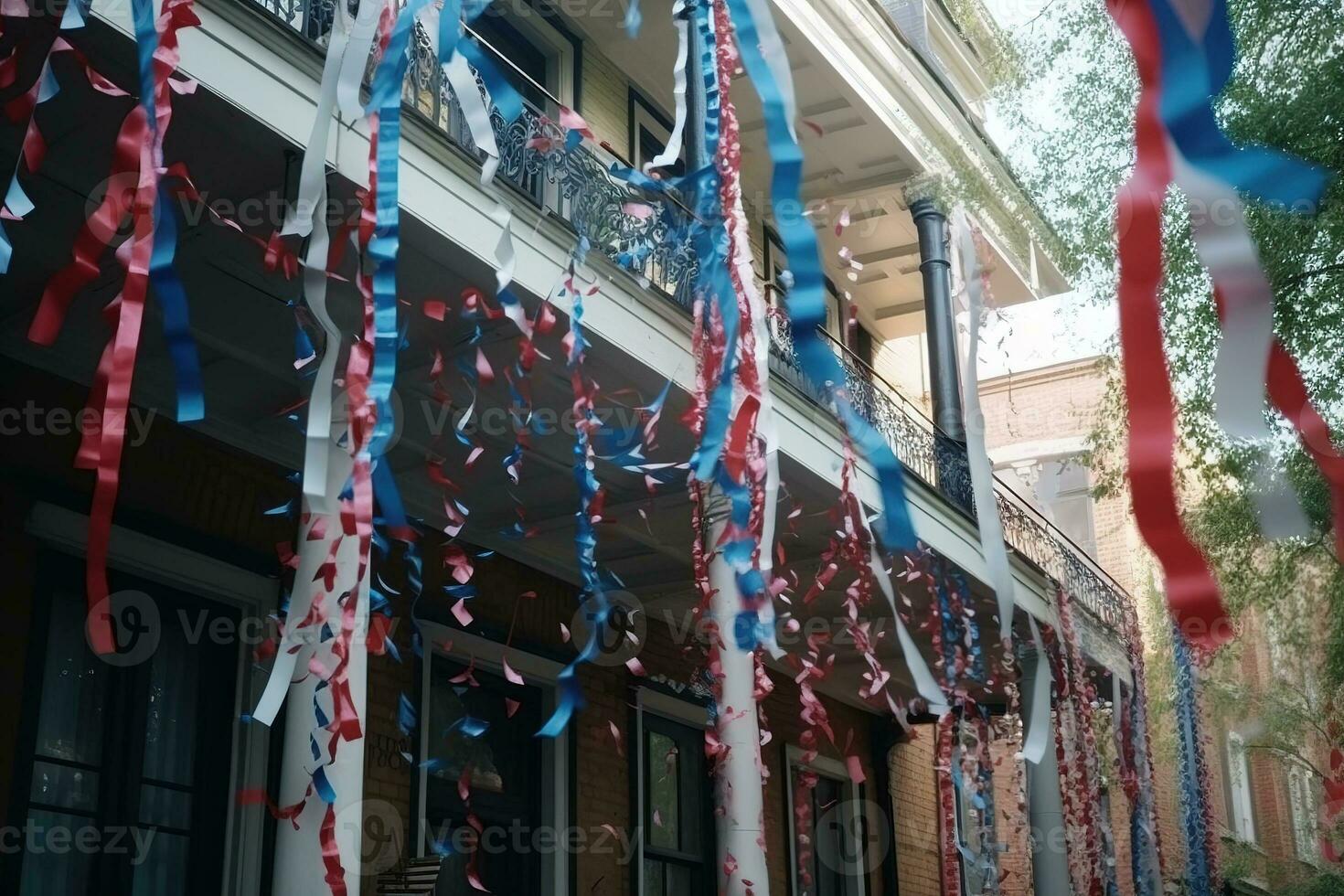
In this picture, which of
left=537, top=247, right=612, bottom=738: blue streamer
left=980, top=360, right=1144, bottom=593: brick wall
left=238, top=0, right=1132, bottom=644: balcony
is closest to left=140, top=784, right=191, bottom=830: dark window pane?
left=537, top=247, right=612, bottom=738: blue streamer

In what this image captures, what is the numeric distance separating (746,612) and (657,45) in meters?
7.12

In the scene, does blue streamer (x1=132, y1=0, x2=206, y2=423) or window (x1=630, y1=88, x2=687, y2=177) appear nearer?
blue streamer (x1=132, y1=0, x2=206, y2=423)

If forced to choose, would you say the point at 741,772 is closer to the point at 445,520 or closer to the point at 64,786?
the point at 445,520

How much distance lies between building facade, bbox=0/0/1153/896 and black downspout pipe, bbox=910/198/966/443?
3 centimetres

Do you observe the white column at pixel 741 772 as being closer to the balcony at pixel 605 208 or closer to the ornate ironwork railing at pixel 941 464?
the balcony at pixel 605 208

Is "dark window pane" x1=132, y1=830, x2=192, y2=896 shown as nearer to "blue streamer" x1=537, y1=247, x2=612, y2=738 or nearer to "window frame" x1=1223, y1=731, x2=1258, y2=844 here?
"blue streamer" x1=537, y1=247, x2=612, y2=738

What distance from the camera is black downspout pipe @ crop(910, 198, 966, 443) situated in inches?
464

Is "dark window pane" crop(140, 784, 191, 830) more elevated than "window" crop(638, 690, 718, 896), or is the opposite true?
"window" crop(638, 690, 718, 896)

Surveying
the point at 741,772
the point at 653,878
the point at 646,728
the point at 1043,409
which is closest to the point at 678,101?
the point at 741,772

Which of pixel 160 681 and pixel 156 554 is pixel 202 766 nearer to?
pixel 160 681

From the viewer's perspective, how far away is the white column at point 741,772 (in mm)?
6727

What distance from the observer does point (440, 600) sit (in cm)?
860

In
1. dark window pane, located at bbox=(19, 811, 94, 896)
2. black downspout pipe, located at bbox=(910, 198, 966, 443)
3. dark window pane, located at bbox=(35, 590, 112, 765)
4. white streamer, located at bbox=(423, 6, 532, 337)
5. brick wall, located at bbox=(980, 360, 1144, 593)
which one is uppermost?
brick wall, located at bbox=(980, 360, 1144, 593)

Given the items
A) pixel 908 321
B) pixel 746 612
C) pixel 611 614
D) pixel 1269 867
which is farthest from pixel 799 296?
pixel 1269 867
